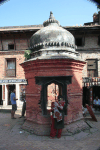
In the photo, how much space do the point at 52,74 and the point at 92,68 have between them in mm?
12467

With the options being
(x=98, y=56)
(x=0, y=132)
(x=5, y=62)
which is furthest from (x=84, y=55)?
(x=0, y=132)

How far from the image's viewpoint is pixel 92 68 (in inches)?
727

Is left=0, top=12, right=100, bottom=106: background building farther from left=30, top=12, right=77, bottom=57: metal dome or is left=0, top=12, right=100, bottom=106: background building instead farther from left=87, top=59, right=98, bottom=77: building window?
left=30, top=12, right=77, bottom=57: metal dome

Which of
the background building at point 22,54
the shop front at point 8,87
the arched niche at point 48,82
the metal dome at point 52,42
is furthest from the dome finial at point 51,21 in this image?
the shop front at point 8,87

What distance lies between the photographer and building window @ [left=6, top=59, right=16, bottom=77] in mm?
19188

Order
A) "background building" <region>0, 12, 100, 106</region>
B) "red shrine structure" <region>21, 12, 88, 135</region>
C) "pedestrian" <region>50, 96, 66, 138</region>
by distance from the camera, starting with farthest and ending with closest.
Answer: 1. "background building" <region>0, 12, 100, 106</region>
2. "red shrine structure" <region>21, 12, 88, 135</region>
3. "pedestrian" <region>50, 96, 66, 138</region>

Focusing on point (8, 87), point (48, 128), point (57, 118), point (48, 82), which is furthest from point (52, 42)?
point (8, 87)

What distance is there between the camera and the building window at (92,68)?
60.5ft

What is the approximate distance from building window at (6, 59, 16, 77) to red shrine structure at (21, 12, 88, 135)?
1187 centimetres

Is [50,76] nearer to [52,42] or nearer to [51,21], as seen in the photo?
[52,42]

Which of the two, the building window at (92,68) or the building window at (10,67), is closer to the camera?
the building window at (92,68)

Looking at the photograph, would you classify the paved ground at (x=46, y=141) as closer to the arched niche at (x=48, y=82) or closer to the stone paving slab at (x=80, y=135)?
the stone paving slab at (x=80, y=135)

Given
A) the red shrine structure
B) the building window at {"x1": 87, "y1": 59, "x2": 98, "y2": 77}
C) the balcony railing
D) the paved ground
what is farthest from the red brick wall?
the balcony railing

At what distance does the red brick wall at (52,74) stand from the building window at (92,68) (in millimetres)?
11257
